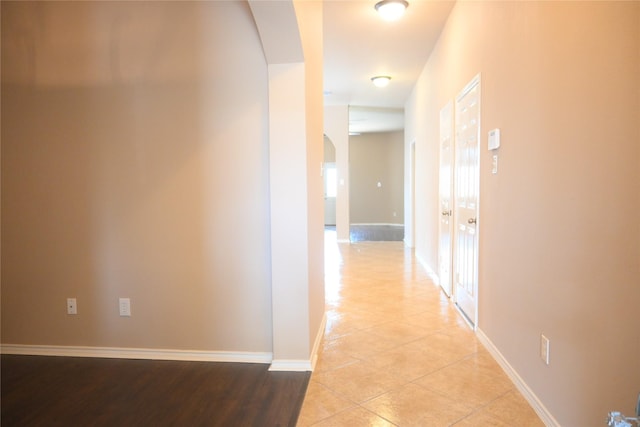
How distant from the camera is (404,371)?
2494 mm

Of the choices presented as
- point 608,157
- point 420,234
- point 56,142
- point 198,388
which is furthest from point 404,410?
point 420,234

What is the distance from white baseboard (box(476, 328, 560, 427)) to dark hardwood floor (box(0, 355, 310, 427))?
1.19 m

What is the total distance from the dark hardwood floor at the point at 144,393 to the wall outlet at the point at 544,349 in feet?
4.06

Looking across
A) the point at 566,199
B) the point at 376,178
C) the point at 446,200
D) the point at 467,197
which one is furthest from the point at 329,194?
the point at 566,199

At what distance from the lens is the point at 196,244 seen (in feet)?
8.77

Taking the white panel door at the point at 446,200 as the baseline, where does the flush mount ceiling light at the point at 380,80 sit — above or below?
above

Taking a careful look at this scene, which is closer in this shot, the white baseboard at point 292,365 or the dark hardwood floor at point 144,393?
the dark hardwood floor at point 144,393

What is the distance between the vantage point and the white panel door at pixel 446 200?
13.3 feet

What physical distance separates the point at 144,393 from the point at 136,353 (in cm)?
55

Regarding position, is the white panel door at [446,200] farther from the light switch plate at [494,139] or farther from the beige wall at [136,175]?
the beige wall at [136,175]

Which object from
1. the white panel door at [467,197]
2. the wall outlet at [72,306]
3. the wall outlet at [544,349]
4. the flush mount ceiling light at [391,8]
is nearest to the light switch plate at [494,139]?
the white panel door at [467,197]

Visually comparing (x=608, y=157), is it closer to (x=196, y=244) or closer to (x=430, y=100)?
(x=196, y=244)

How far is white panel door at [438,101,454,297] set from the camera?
4.04 meters

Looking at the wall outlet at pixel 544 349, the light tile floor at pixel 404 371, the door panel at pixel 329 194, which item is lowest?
the light tile floor at pixel 404 371
